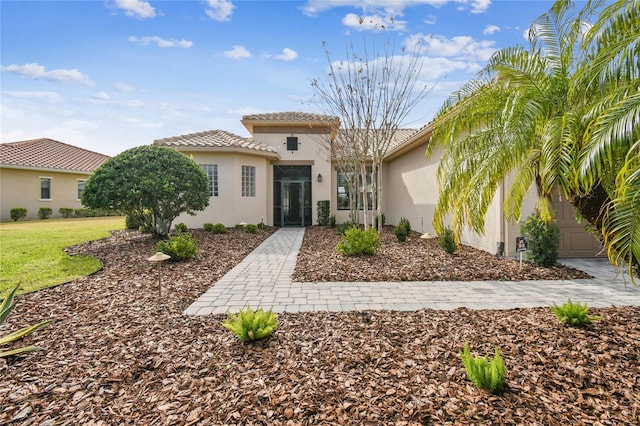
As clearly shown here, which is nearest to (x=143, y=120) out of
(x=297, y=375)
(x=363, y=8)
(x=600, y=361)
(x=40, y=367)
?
(x=363, y=8)

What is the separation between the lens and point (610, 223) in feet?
9.84

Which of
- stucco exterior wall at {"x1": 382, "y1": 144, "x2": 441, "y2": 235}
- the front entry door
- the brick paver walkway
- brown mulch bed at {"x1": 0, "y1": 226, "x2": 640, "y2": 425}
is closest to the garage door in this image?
the brick paver walkway

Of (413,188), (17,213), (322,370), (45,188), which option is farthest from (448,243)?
(45,188)

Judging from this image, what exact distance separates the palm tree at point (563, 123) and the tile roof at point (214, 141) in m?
11.1

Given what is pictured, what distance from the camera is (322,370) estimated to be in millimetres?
3043

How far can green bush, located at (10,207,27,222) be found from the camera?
19.5m

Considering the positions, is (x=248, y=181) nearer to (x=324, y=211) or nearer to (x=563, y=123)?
(x=324, y=211)

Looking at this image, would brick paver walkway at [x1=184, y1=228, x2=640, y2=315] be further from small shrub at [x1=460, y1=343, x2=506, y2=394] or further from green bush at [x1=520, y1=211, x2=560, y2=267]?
small shrub at [x1=460, y1=343, x2=506, y2=394]

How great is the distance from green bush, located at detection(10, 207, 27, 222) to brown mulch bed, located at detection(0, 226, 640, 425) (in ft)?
68.9

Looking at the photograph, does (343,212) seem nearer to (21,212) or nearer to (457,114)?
(457,114)

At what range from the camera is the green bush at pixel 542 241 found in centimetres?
716

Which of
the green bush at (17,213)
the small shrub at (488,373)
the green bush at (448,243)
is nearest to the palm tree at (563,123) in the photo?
the small shrub at (488,373)

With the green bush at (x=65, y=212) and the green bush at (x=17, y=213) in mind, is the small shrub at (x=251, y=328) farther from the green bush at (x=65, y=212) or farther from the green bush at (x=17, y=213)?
the green bush at (x=65, y=212)

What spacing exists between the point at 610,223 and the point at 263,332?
3770mm
